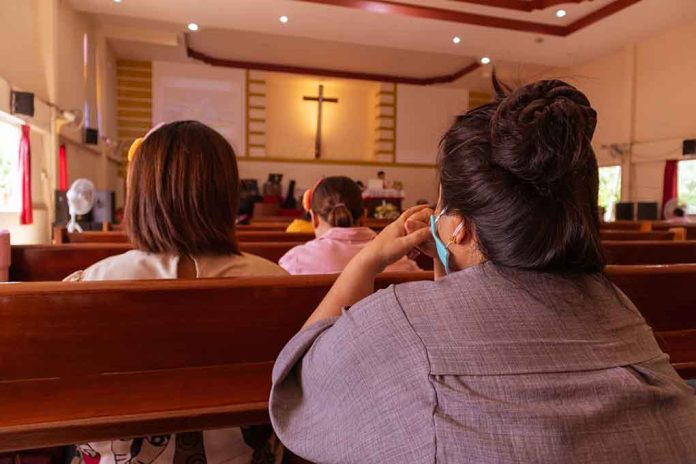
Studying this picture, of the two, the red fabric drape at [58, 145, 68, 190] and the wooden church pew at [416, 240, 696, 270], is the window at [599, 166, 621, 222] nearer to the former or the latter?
the wooden church pew at [416, 240, 696, 270]

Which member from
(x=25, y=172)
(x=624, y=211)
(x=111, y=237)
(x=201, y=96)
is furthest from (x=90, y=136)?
(x=624, y=211)

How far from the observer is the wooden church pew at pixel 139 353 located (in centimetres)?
91

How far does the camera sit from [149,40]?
8.43 meters

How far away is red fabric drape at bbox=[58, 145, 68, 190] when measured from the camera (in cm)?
572

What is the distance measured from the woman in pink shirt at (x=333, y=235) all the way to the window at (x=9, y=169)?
3.74 m

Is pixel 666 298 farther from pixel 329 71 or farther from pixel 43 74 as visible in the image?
pixel 329 71

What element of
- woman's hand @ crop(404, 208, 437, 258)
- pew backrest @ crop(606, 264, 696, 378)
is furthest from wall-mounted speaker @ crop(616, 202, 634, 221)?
woman's hand @ crop(404, 208, 437, 258)

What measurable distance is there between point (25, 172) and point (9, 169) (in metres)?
0.20

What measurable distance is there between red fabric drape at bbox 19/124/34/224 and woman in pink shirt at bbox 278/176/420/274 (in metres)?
3.65

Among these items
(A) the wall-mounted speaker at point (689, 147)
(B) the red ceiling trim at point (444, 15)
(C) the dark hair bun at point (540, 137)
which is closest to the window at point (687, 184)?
(A) the wall-mounted speaker at point (689, 147)

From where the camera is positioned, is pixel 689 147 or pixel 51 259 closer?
pixel 51 259

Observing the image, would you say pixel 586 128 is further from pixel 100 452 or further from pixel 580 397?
pixel 100 452

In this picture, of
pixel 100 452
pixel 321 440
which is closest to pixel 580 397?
pixel 321 440

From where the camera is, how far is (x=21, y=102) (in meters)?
4.42
